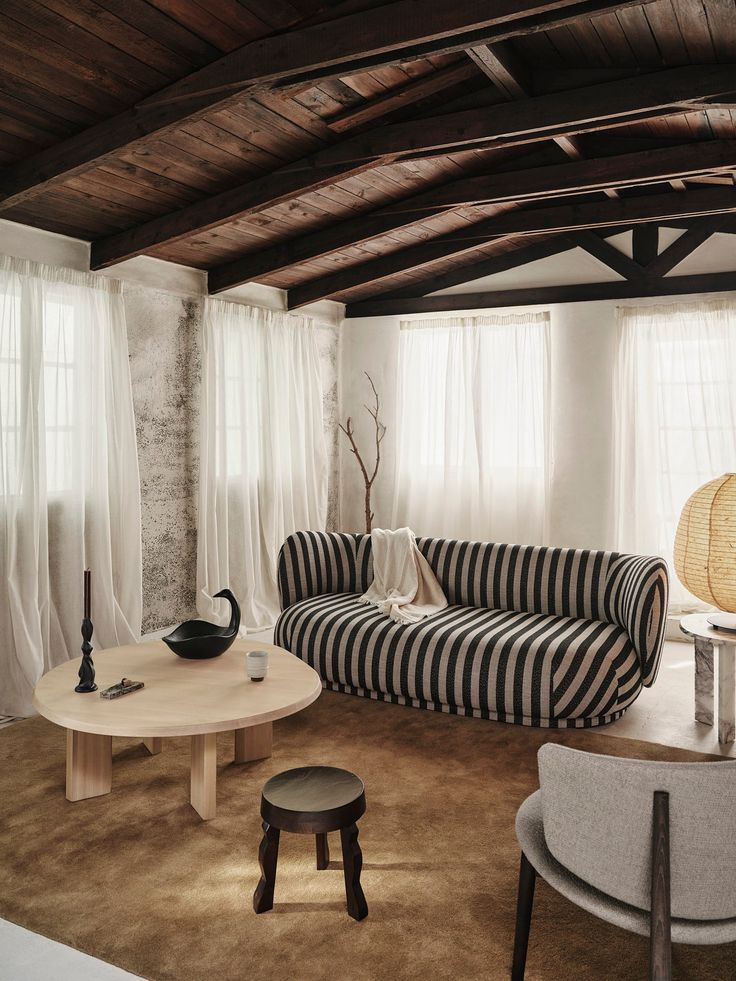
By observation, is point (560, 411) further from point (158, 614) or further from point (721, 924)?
point (721, 924)

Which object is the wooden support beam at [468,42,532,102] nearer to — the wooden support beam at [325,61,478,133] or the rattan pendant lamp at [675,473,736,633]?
the wooden support beam at [325,61,478,133]

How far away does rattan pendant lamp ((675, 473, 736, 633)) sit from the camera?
11.6 feet

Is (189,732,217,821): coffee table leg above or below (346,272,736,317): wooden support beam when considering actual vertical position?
below

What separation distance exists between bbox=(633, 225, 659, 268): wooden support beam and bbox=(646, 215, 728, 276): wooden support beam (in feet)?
0.15

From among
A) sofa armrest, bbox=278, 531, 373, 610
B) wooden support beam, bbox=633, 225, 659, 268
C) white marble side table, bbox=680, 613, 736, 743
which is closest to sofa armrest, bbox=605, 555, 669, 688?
white marble side table, bbox=680, 613, 736, 743

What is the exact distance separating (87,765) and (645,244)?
15.5ft

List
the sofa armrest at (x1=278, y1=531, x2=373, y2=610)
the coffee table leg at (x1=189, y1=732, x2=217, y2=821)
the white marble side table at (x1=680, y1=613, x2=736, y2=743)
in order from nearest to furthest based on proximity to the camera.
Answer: the coffee table leg at (x1=189, y1=732, x2=217, y2=821) → the white marble side table at (x1=680, y1=613, x2=736, y2=743) → the sofa armrest at (x1=278, y1=531, x2=373, y2=610)

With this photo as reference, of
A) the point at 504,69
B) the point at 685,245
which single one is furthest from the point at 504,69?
→ the point at 685,245

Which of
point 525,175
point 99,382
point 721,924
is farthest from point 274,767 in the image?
point 525,175

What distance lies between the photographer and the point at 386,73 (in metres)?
3.28

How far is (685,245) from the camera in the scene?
5.34 metres

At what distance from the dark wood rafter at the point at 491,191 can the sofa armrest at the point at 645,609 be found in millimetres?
1969

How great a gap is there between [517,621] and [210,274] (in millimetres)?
3039

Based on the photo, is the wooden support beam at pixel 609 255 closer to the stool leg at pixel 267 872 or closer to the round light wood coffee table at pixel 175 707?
the round light wood coffee table at pixel 175 707
